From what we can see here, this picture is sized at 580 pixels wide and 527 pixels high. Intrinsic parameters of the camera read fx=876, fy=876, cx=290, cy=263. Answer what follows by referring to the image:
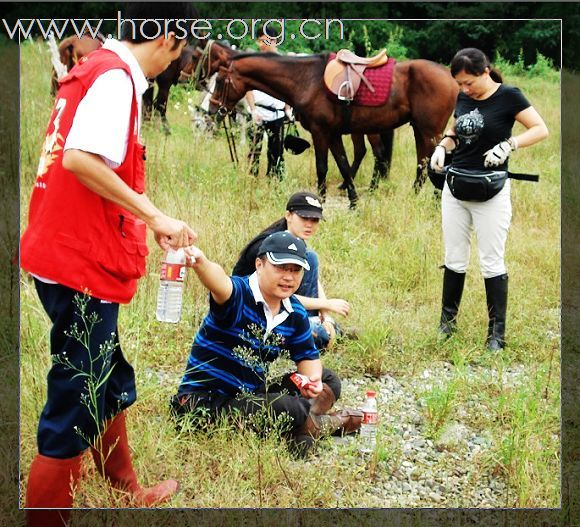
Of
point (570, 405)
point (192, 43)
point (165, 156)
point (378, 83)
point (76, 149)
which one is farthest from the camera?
point (378, 83)

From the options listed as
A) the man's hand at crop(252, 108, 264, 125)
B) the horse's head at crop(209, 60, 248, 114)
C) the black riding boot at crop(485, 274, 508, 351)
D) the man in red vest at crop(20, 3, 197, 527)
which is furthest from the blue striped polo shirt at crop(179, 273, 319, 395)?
the horse's head at crop(209, 60, 248, 114)

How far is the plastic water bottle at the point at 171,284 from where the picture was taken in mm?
2908

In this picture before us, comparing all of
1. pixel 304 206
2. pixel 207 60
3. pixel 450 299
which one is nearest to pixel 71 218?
pixel 304 206

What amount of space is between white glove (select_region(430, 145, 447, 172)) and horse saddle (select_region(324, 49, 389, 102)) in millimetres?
489

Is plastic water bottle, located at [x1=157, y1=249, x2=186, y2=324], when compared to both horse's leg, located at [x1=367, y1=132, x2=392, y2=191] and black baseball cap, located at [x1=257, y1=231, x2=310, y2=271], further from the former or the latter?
horse's leg, located at [x1=367, y1=132, x2=392, y2=191]

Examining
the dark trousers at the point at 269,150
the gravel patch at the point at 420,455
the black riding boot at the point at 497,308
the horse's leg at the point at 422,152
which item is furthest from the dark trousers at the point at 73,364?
the horse's leg at the point at 422,152

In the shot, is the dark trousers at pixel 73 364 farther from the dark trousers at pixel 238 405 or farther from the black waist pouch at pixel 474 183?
the black waist pouch at pixel 474 183

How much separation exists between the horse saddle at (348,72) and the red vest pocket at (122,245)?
1.43 metres

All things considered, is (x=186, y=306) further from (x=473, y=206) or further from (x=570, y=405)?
(x=570, y=405)

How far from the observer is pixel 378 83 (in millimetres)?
4625

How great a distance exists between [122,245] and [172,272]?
0.24m

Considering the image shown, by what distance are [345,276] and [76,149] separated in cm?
168

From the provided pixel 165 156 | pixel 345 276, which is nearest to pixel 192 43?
pixel 165 156

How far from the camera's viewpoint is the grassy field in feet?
10.8
